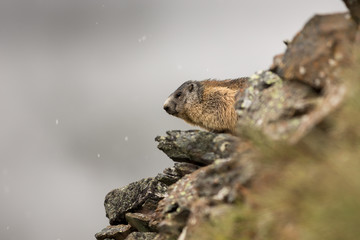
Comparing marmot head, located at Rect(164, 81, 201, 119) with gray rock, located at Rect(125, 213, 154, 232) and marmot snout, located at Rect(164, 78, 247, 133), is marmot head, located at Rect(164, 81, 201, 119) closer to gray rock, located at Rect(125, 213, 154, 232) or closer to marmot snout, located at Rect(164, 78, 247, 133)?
marmot snout, located at Rect(164, 78, 247, 133)

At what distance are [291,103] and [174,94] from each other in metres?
12.2

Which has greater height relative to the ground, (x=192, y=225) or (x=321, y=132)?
(x=321, y=132)

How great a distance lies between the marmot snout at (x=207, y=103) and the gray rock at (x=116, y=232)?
5.07 m

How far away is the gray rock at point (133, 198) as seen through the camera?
1845cm

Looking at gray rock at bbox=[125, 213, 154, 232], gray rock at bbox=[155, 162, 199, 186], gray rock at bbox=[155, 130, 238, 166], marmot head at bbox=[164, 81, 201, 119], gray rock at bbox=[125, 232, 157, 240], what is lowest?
gray rock at bbox=[125, 232, 157, 240]

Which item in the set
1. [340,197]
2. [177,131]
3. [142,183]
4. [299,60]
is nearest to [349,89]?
[340,197]

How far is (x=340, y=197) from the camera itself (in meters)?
4.72

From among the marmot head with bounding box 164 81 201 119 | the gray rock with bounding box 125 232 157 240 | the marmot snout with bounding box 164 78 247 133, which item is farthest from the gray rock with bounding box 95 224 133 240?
the marmot head with bounding box 164 81 201 119

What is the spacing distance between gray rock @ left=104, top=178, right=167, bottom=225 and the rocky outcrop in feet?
15.9

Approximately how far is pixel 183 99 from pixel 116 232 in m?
6.19

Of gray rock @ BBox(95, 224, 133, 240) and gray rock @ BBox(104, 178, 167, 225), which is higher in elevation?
gray rock @ BBox(104, 178, 167, 225)

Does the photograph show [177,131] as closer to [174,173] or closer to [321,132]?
[174,173]

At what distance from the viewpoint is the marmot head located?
66.5 feet

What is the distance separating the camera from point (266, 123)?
373 inches
